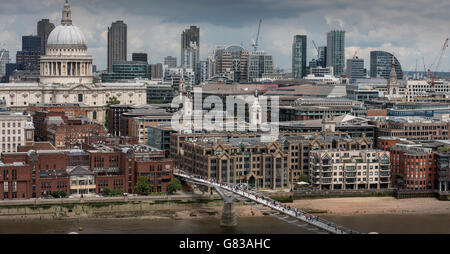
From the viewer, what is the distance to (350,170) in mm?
74188

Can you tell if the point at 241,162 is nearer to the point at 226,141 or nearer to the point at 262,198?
the point at 226,141

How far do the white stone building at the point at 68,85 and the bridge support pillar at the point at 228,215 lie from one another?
56.7 meters

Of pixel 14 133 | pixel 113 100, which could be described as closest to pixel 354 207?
pixel 14 133

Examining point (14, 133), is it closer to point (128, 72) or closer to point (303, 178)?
point (303, 178)

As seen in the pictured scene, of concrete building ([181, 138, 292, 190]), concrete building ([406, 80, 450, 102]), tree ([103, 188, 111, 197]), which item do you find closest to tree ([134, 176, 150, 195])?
tree ([103, 188, 111, 197])

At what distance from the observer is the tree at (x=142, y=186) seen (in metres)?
69.1

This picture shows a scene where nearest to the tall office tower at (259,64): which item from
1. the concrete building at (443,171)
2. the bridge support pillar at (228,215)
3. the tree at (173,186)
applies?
A: the concrete building at (443,171)

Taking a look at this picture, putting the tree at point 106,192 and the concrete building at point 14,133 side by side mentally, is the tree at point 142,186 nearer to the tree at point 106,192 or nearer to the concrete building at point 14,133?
the tree at point 106,192

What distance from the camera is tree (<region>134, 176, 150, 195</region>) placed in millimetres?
69125

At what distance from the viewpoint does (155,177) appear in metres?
70.5

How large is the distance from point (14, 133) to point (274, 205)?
105 feet

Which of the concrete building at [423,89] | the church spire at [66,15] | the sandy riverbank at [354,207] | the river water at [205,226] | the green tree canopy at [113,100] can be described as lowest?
the river water at [205,226]

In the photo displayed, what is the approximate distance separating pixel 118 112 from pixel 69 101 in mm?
16935
